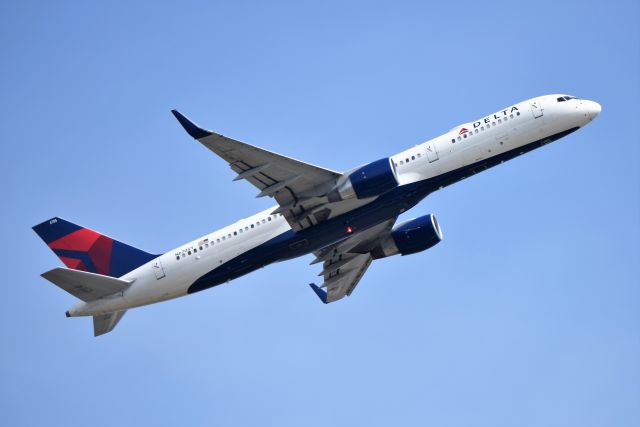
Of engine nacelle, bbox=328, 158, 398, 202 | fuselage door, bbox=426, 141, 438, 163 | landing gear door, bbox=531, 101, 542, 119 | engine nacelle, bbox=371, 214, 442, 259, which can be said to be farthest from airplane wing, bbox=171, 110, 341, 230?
landing gear door, bbox=531, 101, 542, 119

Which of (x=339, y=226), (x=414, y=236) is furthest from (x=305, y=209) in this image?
(x=414, y=236)

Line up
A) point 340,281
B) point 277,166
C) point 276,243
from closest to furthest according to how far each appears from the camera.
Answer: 1. point 277,166
2. point 276,243
3. point 340,281

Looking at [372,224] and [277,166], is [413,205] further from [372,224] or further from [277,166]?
[277,166]

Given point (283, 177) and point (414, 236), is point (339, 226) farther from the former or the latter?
point (414, 236)

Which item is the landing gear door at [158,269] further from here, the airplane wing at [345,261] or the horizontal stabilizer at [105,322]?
the airplane wing at [345,261]

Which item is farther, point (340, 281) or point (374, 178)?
point (340, 281)

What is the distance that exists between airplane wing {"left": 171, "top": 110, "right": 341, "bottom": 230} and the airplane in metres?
0.06

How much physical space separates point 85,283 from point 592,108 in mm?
30961

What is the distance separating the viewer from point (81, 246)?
58.9 meters

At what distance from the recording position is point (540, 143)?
180 ft

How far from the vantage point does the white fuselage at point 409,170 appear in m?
54.1

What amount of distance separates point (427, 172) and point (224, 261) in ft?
42.4

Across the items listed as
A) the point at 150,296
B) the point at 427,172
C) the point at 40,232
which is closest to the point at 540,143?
the point at 427,172

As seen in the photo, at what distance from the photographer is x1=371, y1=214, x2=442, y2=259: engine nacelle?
59188 millimetres
